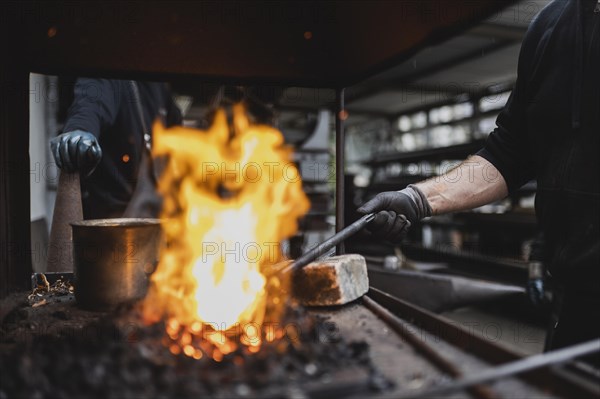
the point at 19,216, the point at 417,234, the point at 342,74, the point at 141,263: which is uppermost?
the point at 342,74

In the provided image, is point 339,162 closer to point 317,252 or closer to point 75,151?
point 317,252

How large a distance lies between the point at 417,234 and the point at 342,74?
19.4ft

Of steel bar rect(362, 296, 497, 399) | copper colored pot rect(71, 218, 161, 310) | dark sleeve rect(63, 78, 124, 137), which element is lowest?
steel bar rect(362, 296, 497, 399)

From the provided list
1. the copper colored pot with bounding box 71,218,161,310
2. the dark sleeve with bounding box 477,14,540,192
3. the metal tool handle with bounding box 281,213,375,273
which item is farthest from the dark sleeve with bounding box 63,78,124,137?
the dark sleeve with bounding box 477,14,540,192

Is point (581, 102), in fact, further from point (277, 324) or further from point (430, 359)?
point (277, 324)

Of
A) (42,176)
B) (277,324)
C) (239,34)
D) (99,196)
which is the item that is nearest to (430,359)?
(277,324)

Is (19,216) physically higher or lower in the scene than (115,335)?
higher

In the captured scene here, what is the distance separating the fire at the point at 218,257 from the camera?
5.03ft

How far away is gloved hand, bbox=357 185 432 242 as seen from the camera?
2.02 metres

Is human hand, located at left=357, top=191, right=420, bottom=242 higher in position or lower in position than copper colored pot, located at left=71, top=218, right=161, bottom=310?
higher

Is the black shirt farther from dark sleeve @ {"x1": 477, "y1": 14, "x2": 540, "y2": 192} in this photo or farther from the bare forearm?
dark sleeve @ {"x1": 477, "y1": 14, "x2": 540, "y2": 192}

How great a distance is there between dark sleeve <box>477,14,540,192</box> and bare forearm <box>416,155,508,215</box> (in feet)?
0.13

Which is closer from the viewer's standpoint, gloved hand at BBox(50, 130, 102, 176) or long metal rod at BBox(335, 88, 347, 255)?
gloved hand at BBox(50, 130, 102, 176)

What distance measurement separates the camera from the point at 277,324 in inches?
59.2
